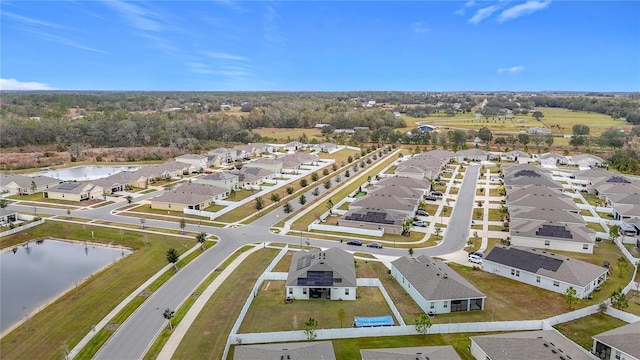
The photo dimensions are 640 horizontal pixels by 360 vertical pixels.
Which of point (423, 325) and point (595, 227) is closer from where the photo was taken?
point (423, 325)

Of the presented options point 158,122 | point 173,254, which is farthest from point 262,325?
point 158,122

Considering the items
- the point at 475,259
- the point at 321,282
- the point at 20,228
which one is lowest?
the point at 475,259

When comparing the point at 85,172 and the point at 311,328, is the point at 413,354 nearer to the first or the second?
the point at 311,328

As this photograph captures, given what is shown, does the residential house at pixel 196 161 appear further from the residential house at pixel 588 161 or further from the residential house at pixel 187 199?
the residential house at pixel 588 161

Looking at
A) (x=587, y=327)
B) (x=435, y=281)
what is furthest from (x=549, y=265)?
(x=435, y=281)

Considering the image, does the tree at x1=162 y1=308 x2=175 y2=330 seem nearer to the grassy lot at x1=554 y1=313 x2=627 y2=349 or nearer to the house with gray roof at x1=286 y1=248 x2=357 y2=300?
the house with gray roof at x1=286 y1=248 x2=357 y2=300
